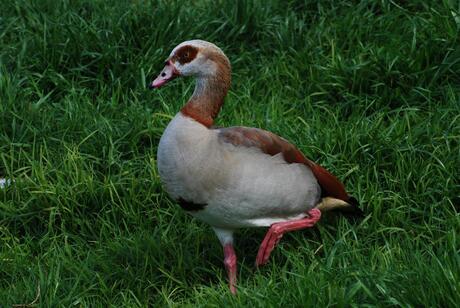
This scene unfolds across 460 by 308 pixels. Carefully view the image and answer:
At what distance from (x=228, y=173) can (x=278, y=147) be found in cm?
35

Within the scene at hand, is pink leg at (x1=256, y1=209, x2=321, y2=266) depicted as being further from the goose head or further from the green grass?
the goose head

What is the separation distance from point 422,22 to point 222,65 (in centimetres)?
183

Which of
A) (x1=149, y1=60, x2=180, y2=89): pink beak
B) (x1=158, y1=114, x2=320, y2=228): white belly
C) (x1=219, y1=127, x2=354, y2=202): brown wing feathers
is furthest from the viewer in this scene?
(x1=149, y1=60, x2=180, y2=89): pink beak

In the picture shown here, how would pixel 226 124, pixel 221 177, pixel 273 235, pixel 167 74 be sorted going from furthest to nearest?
1. pixel 226 124
2. pixel 167 74
3. pixel 273 235
4. pixel 221 177

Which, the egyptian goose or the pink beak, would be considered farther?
the pink beak

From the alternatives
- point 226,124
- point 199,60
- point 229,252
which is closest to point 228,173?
point 229,252

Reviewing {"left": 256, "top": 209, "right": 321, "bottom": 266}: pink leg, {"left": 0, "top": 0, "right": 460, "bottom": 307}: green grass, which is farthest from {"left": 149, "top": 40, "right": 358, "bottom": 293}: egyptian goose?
{"left": 0, "top": 0, "right": 460, "bottom": 307}: green grass

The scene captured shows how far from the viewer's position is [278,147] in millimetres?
4430

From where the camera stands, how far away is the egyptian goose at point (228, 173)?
165 inches

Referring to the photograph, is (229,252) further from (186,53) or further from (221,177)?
(186,53)

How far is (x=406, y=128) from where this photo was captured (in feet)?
17.3

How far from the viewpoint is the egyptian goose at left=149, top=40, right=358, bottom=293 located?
4.19 meters

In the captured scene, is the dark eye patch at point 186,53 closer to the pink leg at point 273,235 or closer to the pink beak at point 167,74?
the pink beak at point 167,74

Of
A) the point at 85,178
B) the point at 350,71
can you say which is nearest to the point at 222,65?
the point at 85,178
